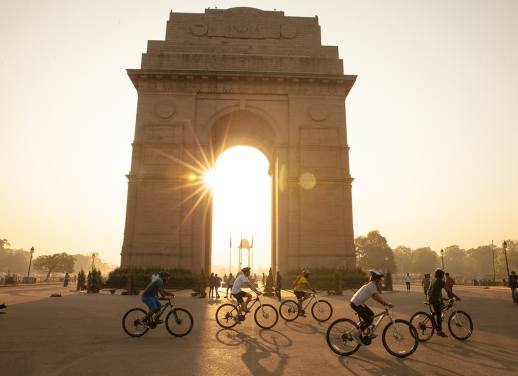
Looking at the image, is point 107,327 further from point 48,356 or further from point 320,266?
point 320,266

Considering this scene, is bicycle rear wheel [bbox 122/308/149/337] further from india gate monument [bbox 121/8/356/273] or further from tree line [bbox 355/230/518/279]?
tree line [bbox 355/230/518/279]

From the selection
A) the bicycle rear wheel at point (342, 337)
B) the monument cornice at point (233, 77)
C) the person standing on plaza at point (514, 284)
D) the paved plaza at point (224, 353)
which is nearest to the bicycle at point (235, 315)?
the paved plaza at point (224, 353)

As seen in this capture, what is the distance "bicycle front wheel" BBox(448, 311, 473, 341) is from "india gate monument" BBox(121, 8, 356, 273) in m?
19.4

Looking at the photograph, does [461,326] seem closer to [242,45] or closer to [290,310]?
[290,310]

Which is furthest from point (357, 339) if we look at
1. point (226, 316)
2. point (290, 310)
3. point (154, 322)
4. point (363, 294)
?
point (290, 310)

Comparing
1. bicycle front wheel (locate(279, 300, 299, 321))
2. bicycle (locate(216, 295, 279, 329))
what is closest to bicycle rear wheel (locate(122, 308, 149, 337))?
bicycle (locate(216, 295, 279, 329))

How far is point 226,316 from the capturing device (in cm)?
1078

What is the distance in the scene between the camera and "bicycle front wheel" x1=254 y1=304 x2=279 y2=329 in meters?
11.0

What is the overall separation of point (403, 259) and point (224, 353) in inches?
6937

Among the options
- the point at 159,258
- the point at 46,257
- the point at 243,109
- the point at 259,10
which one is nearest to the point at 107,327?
the point at 159,258

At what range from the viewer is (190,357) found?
740 centimetres

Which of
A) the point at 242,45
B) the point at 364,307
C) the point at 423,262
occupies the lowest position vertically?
the point at 364,307

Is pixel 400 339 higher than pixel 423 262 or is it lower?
lower

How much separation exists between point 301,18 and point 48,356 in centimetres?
3429
